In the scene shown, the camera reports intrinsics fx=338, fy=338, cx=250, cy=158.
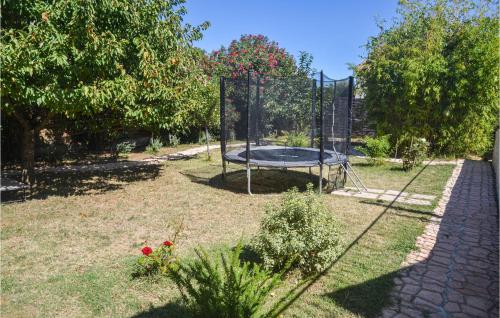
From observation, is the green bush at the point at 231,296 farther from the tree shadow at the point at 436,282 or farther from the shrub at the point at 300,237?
the shrub at the point at 300,237

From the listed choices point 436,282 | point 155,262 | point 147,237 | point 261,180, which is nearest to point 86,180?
point 261,180

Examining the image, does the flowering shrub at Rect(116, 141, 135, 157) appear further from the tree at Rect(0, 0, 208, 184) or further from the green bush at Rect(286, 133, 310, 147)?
the green bush at Rect(286, 133, 310, 147)

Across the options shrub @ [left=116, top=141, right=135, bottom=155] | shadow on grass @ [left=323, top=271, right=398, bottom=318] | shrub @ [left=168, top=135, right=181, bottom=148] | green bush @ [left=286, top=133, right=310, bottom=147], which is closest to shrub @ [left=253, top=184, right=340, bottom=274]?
shadow on grass @ [left=323, top=271, right=398, bottom=318]

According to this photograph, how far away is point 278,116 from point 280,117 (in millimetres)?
79

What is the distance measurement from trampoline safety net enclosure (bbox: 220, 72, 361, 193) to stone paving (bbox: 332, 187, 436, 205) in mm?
592

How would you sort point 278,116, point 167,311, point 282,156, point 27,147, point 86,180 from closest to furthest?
→ point 167,311 < point 27,147 < point 282,156 < point 278,116 < point 86,180

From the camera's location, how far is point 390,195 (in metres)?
8.69

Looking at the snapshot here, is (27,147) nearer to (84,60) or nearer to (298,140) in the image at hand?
(84,60)

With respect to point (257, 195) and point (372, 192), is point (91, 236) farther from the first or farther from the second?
point (372, 192)

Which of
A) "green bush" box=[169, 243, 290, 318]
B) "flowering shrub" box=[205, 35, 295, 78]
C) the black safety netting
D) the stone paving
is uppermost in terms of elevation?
"flowering shrub" box=[205, 35, 295, 78]

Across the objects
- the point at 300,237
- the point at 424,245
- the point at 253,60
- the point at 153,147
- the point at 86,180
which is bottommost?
the point at 424,245

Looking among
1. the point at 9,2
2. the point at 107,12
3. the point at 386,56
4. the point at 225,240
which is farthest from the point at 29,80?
the point at 386,56

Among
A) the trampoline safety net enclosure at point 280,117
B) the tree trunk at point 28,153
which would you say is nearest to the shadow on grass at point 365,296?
the trampoline safety net enclosure at point 280,117

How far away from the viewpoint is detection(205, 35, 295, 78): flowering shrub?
25438 millimetres
